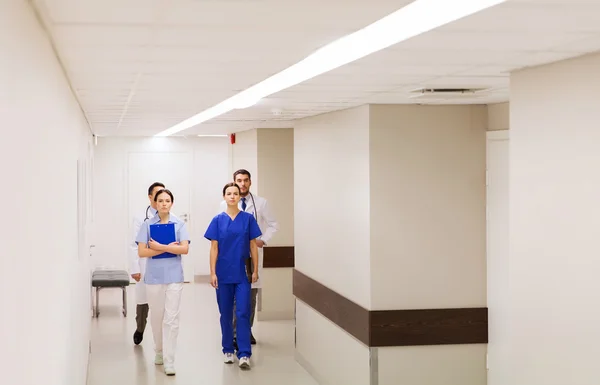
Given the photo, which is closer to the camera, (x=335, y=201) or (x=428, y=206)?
(x=428, y=206)

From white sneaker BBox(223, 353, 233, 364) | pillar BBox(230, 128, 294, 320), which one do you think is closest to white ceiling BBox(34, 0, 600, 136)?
white sneaker BBox(223, 353, 233, 364)

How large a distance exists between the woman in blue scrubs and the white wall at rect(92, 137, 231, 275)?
5647 mm

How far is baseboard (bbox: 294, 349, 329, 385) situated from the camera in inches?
286

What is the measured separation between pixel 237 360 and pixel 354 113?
3.04m

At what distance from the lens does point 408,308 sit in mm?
6102

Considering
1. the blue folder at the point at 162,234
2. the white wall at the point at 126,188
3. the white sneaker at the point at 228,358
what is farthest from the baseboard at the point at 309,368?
the white wall at the point at 126,188

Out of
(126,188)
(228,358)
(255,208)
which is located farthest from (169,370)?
(126,188)

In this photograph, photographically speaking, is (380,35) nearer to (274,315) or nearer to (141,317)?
(141,317)

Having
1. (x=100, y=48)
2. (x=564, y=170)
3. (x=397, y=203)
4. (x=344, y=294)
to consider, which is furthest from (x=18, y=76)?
(x=344, y=294)

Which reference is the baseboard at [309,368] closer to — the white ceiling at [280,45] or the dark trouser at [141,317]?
the dark trouser at [141,317]

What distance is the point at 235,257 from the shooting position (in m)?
7.73

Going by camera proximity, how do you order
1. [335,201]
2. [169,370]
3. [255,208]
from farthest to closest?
[255,208] < [169,370] < [335,201]

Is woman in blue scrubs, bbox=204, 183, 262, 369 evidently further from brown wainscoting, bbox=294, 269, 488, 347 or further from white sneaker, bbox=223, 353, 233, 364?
brown wainscoting, bbox=294, 269, 488, 347

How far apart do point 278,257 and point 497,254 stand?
4.63 metres
